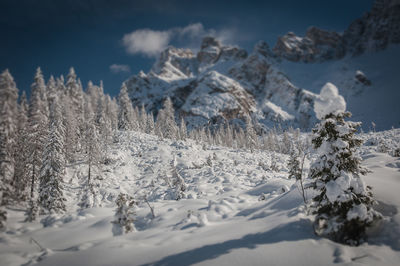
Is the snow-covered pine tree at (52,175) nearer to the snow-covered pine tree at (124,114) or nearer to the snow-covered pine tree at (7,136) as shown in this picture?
the snow-covered pine tree at (7,136)

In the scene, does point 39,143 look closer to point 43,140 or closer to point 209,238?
point 43,140

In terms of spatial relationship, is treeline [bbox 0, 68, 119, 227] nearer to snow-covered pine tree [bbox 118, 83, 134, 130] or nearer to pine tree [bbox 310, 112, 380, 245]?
snow-covered pine tree [bbox 118, 83, 134, 130]

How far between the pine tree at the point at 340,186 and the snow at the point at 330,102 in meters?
0.16

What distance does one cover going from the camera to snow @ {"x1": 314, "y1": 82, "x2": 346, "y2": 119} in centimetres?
636

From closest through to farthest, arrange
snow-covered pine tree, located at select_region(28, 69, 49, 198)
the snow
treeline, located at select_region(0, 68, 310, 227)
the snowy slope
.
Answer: treeline, located at select_region(0, 68, 310, 227)
the snow
snow-covered pine tree, located at select_region(28, 69, 49, 198)
the snowy slope

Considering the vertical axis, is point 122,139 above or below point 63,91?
below

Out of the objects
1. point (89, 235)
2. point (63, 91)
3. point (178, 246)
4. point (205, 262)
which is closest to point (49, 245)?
point (89, 235)

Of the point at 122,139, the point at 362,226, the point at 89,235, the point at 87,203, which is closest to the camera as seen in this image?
the point at 362,226

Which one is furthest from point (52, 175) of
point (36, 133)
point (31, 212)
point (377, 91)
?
point (377, 91)

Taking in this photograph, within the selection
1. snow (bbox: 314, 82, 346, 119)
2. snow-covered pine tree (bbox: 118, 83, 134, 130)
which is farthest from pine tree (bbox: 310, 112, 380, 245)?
snow-covered pine tree (bbox: 118, 83, 134, 130)

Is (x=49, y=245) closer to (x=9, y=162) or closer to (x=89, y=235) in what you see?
(x=89, y=235)

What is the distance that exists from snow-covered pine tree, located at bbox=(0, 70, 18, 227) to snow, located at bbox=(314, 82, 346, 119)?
8821 millimetres

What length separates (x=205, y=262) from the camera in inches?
199

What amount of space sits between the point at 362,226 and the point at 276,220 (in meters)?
2.52
